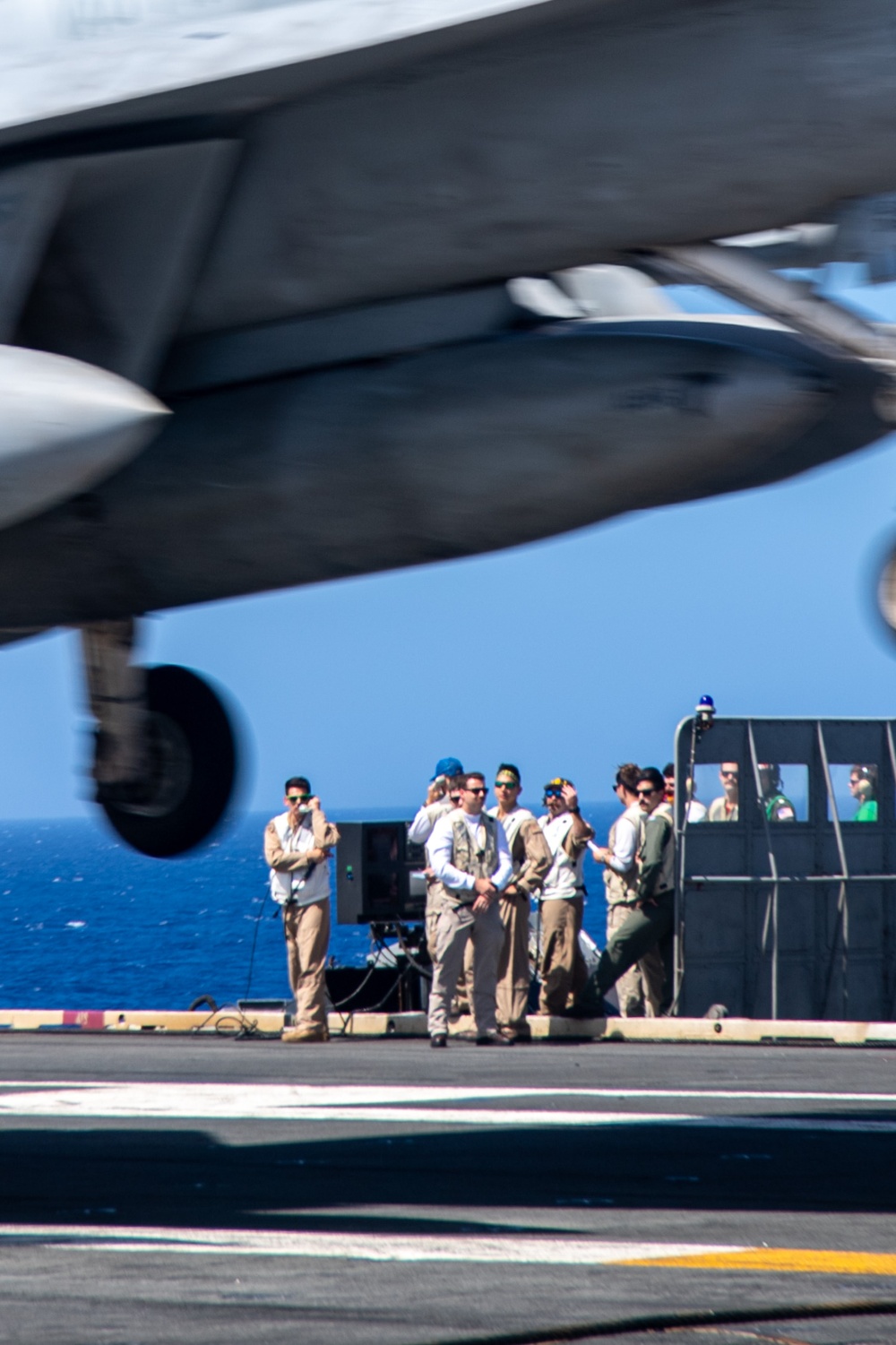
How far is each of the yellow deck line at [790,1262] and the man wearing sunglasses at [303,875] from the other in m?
8.95

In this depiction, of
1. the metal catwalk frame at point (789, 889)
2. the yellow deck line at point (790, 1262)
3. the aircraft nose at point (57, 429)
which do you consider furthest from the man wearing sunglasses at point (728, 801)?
the aircraft nose at point (57, 429)

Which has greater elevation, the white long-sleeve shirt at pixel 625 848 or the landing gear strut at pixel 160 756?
the landing gear strut at pixel 160 756

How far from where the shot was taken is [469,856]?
15328 mm

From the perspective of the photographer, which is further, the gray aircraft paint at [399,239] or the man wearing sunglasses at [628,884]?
the man wearing sunglasses at [628,884]

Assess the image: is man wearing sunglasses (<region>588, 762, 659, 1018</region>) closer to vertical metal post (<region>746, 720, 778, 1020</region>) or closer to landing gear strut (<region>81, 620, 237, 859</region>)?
vertical metal post (<region>746, 720, 778, 1020</region>)

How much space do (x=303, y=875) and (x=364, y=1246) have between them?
28.6 feet

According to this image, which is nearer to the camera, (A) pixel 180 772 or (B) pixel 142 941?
(A) pixel 180 772

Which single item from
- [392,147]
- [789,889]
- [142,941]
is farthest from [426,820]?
[142,941]

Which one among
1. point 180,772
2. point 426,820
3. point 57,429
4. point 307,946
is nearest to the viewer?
point 57,429

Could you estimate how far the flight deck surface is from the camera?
20.9ft

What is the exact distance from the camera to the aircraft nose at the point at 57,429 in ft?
22.4

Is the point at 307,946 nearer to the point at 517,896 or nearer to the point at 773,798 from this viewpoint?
the point at 517,896

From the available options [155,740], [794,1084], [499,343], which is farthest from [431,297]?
[794,1084]

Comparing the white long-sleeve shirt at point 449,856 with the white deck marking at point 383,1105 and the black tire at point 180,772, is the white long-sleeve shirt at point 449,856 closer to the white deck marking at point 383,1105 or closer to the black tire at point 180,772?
the white deck marking at point 383,1105
